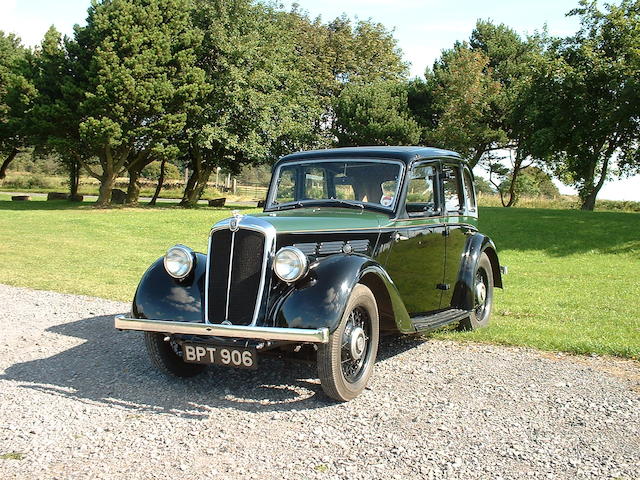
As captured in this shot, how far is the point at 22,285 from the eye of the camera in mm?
10875

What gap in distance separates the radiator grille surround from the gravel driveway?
732 millimetres

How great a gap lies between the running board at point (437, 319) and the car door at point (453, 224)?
0.57ft

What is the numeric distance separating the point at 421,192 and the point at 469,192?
5.23 ft

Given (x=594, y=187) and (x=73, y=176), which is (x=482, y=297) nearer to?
(x=594, y=187)

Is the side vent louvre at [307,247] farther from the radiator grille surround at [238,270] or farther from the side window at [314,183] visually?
the side window at [314,183]

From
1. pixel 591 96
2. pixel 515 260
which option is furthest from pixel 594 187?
pixel 515 260

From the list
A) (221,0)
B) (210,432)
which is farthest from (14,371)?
(221,0)

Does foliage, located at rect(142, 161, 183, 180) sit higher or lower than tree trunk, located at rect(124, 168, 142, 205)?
higher

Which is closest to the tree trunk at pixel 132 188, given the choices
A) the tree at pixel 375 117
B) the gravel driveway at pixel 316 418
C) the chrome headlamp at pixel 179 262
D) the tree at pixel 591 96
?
the tree at pixel 375 117

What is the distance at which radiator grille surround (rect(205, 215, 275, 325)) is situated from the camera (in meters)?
4.95

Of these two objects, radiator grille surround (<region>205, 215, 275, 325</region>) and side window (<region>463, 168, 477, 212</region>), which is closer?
radiator grille surround (<region>205, 215, 275, 325</region>)

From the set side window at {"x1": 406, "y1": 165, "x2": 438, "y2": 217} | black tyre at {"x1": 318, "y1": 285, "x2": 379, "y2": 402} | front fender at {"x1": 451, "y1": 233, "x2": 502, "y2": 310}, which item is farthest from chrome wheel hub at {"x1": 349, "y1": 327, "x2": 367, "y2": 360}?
front fender at {"x1": 451, "y1": 233, "x2": 502, "y2": 310}

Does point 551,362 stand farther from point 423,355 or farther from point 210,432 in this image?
point 210,432

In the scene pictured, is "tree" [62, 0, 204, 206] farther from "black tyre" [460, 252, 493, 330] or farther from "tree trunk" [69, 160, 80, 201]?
"black tyre" [460, 252, 493, 330]
